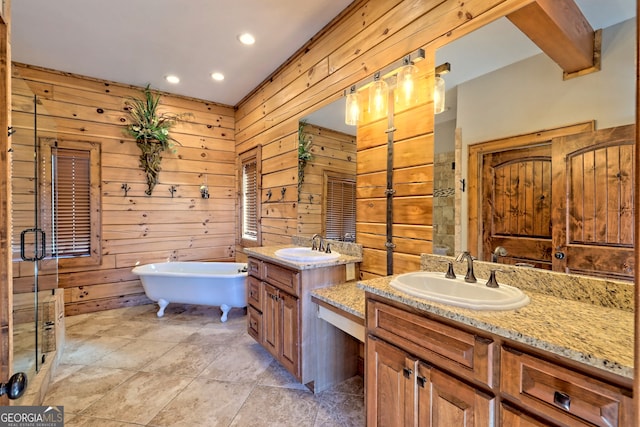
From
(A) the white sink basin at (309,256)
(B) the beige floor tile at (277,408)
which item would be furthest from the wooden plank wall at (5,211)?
(A) the white sink basin at (309,256)

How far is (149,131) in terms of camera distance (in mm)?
3734

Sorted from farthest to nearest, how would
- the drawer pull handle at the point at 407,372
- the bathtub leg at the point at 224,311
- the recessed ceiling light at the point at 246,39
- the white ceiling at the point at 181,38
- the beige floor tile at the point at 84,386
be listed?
the bathtub leg at the point at 224,311
the recessed ceiling light at the point at 246,39
the beige floor tile at the point at 84,386
the white ceiling at the point at 181,38
the drawer pull handle at the point at 407,372

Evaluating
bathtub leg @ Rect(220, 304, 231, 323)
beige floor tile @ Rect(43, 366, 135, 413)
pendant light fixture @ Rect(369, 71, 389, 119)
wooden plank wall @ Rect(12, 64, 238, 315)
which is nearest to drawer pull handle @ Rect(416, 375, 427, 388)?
pendant light fixture @ Rect(369, 71, 389, 119)

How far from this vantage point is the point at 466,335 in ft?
3.32

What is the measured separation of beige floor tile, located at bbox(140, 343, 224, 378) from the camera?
2.29m

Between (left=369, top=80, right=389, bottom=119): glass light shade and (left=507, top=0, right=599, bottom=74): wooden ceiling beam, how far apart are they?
2.54 ft

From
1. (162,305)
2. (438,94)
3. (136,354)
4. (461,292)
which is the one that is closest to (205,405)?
(136,354)

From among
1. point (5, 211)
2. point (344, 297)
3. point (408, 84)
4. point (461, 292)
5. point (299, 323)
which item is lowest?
point (299, 323)

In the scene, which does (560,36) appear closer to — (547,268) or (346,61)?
(547,268)

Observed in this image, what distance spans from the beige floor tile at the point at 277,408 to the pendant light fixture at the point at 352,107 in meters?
2.05

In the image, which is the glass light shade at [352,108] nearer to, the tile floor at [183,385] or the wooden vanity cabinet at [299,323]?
the wooden vanity cabinet at [299,323]

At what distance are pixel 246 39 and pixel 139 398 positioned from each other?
309 cm

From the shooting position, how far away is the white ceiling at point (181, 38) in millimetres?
1604

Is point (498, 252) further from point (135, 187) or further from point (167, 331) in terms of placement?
point (135, 187)
